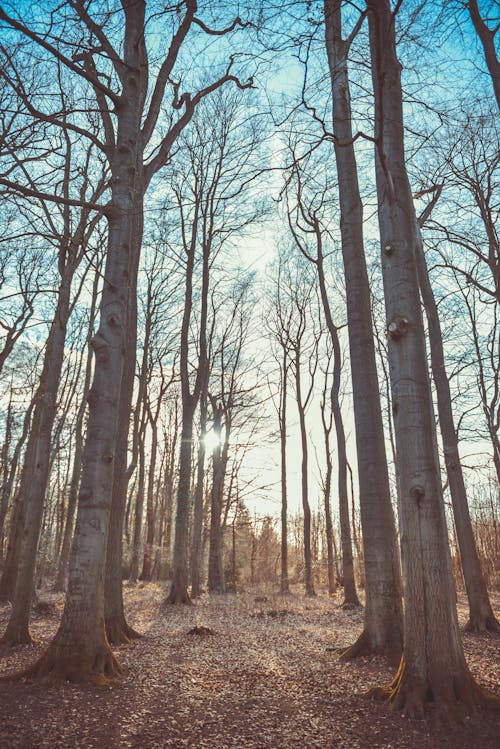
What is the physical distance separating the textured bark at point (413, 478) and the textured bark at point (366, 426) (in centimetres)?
70

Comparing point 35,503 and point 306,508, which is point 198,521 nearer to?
point 306,508

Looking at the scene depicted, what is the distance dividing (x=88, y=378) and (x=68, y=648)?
11.7 metres

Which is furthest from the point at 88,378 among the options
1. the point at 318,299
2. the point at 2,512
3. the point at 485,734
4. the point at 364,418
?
the point at 485,734

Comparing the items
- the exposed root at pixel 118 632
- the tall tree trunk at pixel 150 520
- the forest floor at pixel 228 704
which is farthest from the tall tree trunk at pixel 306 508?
the exposed root at pixel 118 632

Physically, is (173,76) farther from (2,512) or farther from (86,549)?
(2,512)

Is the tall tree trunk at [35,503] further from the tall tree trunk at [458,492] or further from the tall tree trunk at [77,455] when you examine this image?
the tall tree trunk at [458,492]

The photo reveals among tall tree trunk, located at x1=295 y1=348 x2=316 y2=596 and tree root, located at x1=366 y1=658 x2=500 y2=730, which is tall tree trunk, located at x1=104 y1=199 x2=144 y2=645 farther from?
tall tree trunk, located at x1=295 y1=348 x2=316 y2=596

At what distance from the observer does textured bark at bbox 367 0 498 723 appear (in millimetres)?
3184

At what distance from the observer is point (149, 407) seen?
18.9 m

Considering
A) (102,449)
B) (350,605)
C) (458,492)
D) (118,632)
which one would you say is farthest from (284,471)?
(102,449)

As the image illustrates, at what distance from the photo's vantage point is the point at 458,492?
8.86 meters

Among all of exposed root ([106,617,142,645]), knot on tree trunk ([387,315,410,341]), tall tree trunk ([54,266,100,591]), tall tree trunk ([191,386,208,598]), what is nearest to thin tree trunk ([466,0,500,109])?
knot on tree trunk ([387,315,410,341])

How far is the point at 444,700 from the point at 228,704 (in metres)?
1.72

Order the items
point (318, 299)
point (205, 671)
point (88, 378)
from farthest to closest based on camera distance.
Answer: point (318, 299), point (88, 378), point (205, 671)
